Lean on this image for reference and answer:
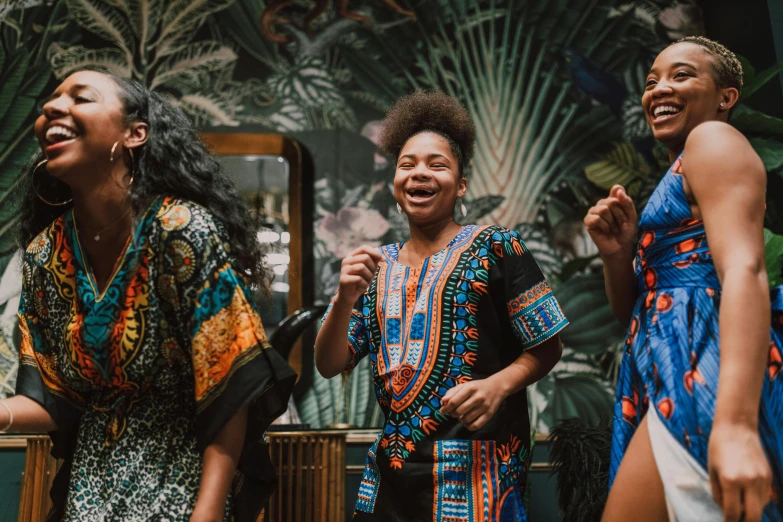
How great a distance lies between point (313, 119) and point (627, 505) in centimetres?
232

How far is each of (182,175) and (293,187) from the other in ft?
5.65

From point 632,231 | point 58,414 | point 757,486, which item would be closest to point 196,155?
point 58,414

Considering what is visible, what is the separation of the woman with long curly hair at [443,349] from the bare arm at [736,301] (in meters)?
0.57

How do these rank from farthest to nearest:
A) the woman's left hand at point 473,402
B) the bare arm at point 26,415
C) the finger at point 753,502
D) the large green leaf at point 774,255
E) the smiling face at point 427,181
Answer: the large green leaf at point 774,255 < the smiling face at point 427,181 < the woman's left hand at point 473,402 < the bare arm at point 26,415 < the finger at point 753,502

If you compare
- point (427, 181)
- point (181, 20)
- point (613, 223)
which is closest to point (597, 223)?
point (613, 223)

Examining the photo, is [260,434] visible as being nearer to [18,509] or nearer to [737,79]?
[737,79]

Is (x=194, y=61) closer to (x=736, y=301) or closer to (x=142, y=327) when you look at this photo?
(x=142, y=327)

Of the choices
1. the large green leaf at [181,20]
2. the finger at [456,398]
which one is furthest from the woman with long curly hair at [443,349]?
the large green leaf at [181,20]

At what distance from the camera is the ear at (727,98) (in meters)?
1.41

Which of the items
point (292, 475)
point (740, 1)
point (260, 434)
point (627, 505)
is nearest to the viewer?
point (627, 505)

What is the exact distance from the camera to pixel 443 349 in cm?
168

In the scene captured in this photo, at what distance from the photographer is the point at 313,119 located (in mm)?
3199

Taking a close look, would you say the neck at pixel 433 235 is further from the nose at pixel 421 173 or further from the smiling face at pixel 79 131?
the smiling face at pixel 79 131

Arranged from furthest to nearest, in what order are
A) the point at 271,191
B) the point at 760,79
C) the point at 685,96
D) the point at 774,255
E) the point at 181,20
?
the point at 181,20 < the point at 271,191 < the point at 760,79 < the point at 774,255 < the point at 685,96
